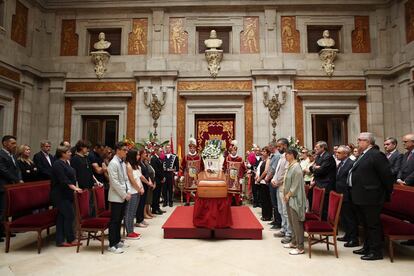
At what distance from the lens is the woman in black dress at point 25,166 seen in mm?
6789

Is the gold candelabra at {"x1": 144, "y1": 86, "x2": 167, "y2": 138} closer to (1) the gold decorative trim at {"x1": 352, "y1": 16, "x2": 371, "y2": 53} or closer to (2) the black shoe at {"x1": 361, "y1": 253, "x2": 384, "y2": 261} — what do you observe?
(1) the gold decorative trim at {"x1": 352, "y1": 16, "x2": 371, "y2": 53}

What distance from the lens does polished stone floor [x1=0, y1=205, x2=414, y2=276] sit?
4176mm

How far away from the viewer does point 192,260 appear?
4629mm

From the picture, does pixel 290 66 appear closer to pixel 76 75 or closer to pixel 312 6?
pixel 312 6

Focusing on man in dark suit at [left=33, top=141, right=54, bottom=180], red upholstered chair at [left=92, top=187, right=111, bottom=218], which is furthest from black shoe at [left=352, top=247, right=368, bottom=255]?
man in dark suit at [left=33, top=141, right=54, bottom=180]

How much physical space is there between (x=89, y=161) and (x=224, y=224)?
3.30 metres

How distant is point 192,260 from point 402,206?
3740mm

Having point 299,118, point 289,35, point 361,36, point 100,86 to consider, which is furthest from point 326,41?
point 100,86

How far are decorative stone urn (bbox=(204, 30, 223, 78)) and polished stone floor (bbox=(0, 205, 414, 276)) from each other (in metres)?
7.62

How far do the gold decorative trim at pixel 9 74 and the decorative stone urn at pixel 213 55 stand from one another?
6.87 metres

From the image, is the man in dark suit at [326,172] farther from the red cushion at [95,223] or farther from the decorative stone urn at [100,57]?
the decorative stone urn at [100,57]

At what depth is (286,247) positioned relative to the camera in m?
5.30

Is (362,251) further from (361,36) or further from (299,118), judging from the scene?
(361,36)

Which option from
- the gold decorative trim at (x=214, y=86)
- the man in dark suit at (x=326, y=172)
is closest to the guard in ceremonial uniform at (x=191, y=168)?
the gold decorative trim at (x=214, y=86)
